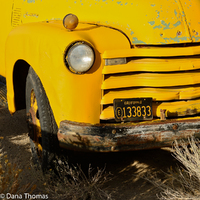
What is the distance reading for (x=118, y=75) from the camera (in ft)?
9.08

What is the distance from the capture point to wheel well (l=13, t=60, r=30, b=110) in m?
3.58

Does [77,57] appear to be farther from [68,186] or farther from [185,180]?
[185,180]

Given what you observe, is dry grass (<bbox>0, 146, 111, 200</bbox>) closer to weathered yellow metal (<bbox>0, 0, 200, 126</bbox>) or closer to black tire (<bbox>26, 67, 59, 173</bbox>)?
black tire (<bbox>26, 67, 59, 173</bbox>)

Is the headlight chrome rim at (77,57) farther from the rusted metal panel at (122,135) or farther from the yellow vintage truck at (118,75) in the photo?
the rusted metal panel at (122,135)

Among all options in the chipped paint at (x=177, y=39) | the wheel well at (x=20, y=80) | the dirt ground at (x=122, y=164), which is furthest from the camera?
the wheel well at (x=20, y=80)

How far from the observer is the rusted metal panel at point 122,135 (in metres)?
2.61

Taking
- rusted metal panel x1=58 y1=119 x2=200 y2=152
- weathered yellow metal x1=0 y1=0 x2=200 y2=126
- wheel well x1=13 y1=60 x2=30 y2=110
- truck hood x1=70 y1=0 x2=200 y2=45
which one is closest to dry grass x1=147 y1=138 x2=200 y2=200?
rusted metal panel x1=58 y1=119 x2=200 y2=152

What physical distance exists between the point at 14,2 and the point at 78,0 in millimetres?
1050

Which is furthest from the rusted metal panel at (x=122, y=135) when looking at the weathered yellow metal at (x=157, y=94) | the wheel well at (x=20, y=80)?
the wheel well at (x=20, y=80)

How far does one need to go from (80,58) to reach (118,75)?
355 mm

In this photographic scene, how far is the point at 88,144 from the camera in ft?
8.61

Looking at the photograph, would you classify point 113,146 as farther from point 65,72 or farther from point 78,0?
point 78,0

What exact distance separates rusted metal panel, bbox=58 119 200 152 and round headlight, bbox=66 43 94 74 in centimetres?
43

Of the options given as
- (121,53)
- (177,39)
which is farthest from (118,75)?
(177,39)
